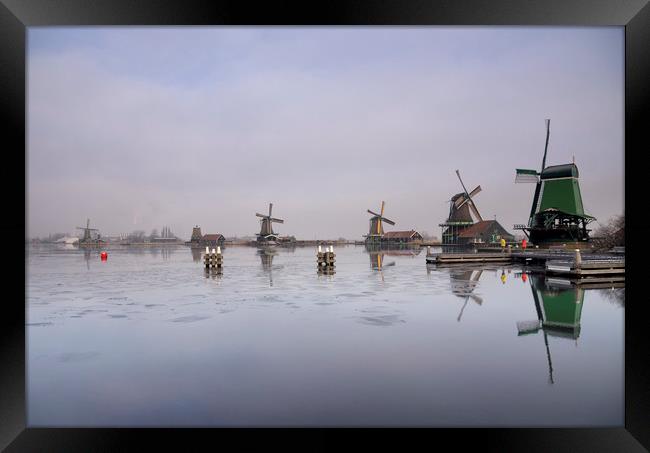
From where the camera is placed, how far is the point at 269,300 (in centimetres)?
1045

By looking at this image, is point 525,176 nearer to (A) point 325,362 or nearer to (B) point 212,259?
(B) point 212,259

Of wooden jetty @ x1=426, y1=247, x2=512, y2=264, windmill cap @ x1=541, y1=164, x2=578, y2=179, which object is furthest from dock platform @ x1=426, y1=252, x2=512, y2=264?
windmill cap @ x1=541, y1=164, x2=578, y2=179

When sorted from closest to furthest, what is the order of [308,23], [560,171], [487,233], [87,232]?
[308,23] → [560,171] → [487,233] → [87,232]

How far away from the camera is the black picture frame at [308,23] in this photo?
2.61 meters

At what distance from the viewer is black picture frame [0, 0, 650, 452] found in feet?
8.55

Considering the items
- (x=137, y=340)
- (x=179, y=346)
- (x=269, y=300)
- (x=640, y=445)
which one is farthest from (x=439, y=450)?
(x=269, y=300)

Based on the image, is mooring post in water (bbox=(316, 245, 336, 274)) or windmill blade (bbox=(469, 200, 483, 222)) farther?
windmill blade (bbox=(469, 200, 483, 222))

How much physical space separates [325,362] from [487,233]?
38441 millimetres

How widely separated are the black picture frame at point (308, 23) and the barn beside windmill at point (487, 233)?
3940 cm

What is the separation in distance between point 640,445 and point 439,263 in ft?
68.6

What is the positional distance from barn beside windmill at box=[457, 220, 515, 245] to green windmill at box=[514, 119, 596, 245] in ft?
28.7

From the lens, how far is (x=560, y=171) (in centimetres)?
2972

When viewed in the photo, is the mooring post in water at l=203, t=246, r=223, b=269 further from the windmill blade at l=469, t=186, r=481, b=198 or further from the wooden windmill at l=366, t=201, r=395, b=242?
the wooden windmill at l=366, t=201, r=395, b=242

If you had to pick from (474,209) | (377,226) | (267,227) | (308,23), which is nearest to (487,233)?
(474,209)
